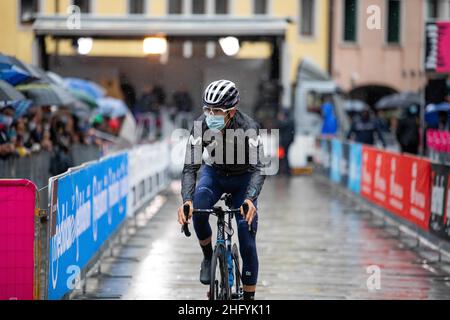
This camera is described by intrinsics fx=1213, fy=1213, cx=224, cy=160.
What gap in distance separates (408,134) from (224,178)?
18.6 meters

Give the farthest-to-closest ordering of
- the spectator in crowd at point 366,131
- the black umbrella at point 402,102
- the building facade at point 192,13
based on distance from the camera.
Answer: the building facade at point 192,13
the black umbrella at point 402,102
the spectator in crowd at point 366,131

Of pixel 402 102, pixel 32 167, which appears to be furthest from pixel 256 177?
pixel 402 102

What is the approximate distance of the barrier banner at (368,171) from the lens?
69.9ft

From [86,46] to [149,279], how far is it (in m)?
26.7

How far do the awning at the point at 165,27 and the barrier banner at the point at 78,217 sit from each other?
60.4 ft

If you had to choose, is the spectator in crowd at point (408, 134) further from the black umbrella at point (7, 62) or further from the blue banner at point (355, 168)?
the black umbrella at point (7, 62)

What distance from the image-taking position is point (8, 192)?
9086 millimetres

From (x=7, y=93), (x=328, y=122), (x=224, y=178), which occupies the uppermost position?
(x=7, y=93)

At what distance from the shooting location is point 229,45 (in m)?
36.8

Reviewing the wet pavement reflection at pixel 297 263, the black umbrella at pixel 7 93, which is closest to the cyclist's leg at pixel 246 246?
the wet pavement reflection at pixel 297 263

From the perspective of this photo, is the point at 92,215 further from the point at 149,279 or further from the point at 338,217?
the point at 338,217

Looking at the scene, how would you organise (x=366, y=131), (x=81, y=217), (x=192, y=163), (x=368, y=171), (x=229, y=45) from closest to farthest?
(x=192, y=163), (x=81, y=217), (x=368, y=171), (x=366, y=131), (x=229, y=45)

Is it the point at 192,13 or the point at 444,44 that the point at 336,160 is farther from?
the point at 192,13

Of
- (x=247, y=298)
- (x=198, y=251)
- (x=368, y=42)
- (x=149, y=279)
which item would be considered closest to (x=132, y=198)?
(x=198, y=251)
